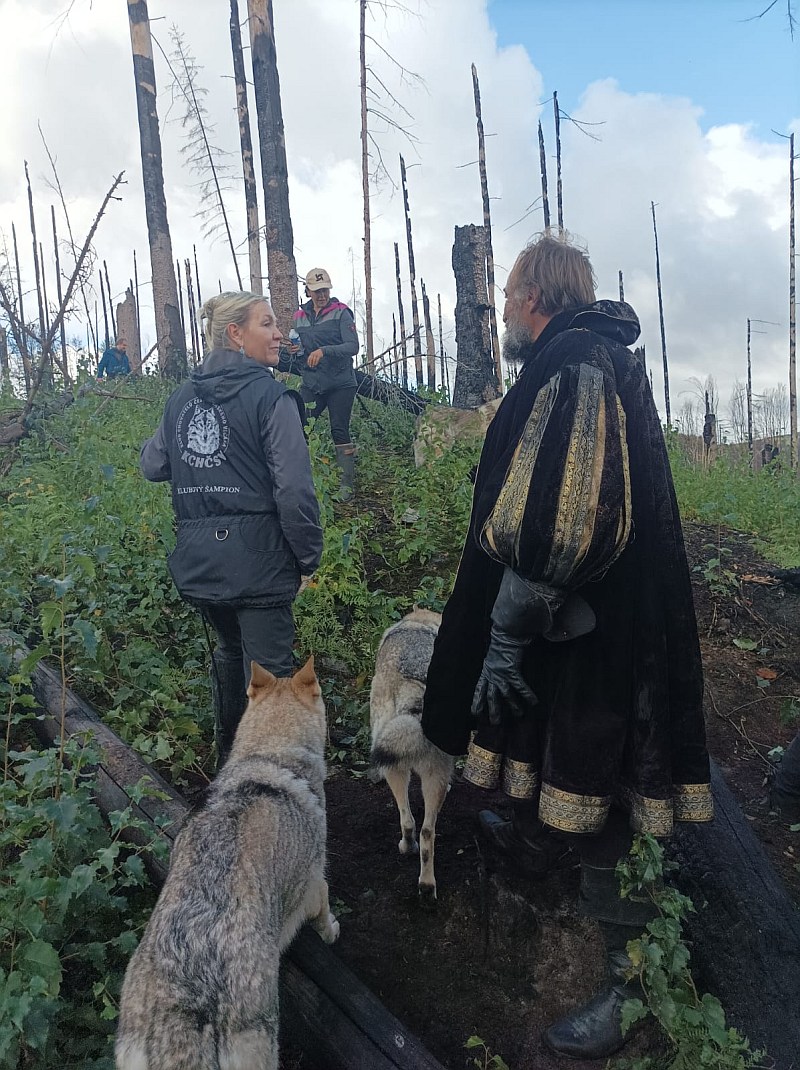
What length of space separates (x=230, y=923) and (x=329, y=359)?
6729mm

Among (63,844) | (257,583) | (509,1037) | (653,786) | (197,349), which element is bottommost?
(509,1037)

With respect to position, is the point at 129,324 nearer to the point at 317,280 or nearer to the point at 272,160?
the point at 272,160

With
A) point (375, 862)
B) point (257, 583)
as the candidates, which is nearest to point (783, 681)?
point (375, 862)

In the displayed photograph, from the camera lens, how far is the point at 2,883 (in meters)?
2.59

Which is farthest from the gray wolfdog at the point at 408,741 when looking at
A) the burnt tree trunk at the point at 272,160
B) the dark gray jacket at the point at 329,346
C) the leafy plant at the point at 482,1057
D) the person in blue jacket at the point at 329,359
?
the burnt tree trunk at the point at 272,160

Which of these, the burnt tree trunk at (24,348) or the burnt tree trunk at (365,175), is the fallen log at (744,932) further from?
the burnt tree trunk at (365,175)

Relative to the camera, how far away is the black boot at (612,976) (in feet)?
7.84

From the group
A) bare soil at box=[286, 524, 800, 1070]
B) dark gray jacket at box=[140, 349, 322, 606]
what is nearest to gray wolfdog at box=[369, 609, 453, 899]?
bare soil at box=[286, 524, 800, 1070]

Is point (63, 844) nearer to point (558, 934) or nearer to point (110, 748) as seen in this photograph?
point (110, 748)

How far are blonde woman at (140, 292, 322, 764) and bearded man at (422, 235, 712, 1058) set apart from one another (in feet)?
3.79

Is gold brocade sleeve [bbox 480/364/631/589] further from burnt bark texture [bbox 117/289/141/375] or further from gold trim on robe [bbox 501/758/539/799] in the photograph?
burnt bark texture [bbox 117/289/141/375]

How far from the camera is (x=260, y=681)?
325 centimetres

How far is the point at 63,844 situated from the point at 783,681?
5.25 metres

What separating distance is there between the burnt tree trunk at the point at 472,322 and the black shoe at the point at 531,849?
26.7 ft
